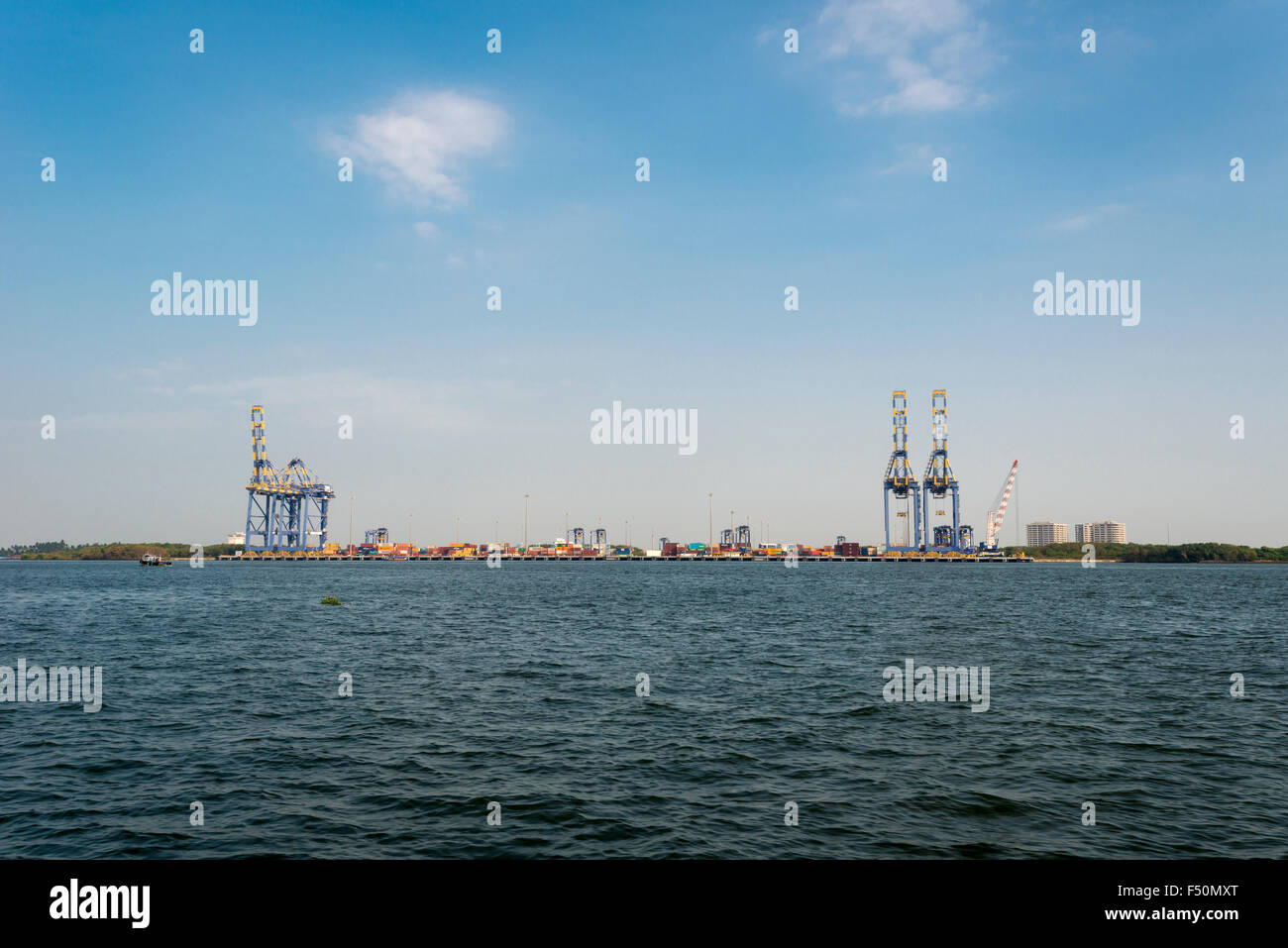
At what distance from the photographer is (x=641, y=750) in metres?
20.3

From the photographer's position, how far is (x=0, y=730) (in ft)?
74.6

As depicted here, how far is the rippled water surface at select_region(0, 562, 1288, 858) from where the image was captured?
14.6 metres

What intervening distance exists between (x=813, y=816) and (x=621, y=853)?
4450 mm

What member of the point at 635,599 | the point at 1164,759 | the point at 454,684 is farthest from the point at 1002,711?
the point at 635,599

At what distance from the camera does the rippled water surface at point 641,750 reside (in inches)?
576

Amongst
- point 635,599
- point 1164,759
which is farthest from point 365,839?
point 635,599
